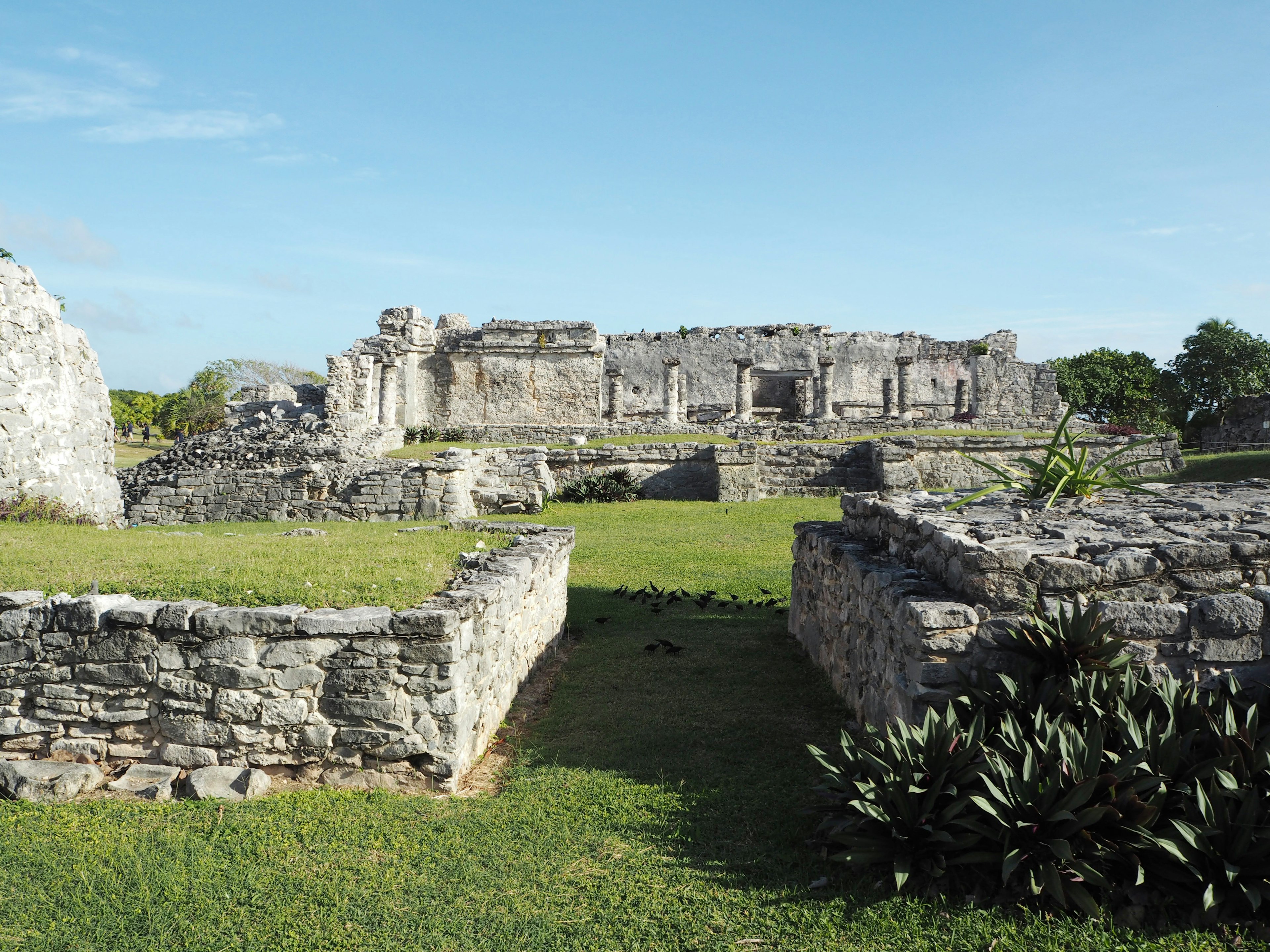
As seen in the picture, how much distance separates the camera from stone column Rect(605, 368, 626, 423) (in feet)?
99.0

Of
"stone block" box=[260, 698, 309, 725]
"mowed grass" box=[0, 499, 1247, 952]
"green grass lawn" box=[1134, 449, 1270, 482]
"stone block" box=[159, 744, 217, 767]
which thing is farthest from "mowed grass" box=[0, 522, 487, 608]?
"green grass lawn" box=[1134, 449, 1270, 482]

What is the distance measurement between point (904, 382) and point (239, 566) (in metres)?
28.4

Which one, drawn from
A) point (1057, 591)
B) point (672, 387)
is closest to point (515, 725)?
point (1057, 591)

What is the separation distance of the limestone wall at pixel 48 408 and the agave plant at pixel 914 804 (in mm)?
9922

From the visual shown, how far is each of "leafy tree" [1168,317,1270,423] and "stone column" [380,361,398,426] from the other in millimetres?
33618

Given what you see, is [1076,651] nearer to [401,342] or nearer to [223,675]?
[223,675]

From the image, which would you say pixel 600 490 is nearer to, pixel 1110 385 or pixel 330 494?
pixel 330 494

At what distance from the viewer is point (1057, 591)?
3961 millimetres

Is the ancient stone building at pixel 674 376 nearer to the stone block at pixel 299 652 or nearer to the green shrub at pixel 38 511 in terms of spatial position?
the green shrub at pixel 38 511

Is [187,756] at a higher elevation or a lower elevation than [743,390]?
lower

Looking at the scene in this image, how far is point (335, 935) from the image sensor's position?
118 inches

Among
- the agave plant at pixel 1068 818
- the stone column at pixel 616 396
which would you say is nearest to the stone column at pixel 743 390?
the stone column at pixel 616 396

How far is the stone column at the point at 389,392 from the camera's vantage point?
88.1ft

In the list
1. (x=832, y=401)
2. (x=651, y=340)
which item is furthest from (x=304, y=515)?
(x=832, y=401)
